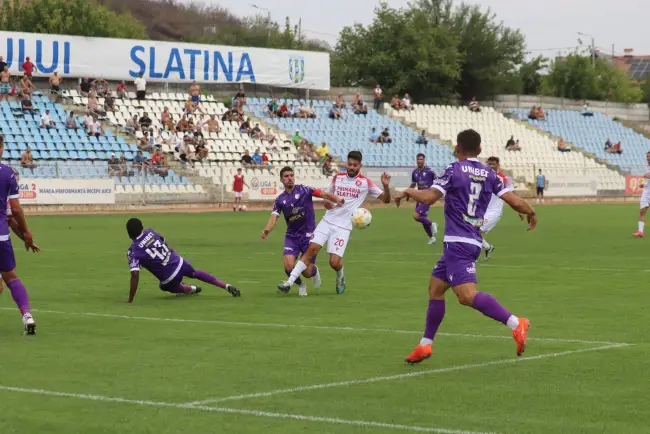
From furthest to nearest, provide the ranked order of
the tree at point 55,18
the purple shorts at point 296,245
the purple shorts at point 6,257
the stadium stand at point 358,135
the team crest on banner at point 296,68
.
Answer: the tree at point 55,18
the team crest on banner at point 296,68
the stadium stand at point 358,135
the purple shorts at point 296,245
the purple shorts at point 6,257

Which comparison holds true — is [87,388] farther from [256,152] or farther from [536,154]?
[536,154]

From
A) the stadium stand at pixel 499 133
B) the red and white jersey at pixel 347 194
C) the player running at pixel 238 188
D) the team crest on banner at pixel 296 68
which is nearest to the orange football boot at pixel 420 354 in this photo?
the red and white jersey at pixel 347 194

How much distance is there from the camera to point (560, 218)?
40.2 meters

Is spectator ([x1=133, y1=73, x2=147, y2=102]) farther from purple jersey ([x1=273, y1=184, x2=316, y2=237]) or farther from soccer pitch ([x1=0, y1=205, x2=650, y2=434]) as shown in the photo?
purple jersey ([x1=273, y1=184, x2=316, y2=237])

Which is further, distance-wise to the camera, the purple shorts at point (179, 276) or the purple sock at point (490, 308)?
the purple shorts at point (179, 276)

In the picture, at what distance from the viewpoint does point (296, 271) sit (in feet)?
53.0

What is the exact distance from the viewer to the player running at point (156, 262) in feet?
50.8

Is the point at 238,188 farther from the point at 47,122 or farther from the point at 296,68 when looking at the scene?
the point at 296,68

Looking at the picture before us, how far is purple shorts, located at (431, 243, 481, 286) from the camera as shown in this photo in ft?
32.0

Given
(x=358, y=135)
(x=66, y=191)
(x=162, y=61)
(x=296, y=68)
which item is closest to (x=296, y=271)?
(x=66, y=191)

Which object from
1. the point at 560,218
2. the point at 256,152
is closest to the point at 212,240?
the point at 560,218

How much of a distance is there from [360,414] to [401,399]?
64 centimetres

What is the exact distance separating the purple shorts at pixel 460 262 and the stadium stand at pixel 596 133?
62.6m

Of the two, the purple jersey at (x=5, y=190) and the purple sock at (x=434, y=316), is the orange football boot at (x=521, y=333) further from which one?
the purple jersey at (x=5, y=190)
